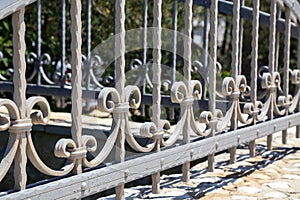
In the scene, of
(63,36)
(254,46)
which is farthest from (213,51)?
(63,36)

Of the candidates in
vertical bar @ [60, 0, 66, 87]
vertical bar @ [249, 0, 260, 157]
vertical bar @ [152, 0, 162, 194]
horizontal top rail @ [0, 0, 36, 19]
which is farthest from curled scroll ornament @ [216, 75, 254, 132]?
vertical bar @ [60, 0, 66, 87]

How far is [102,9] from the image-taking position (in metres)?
8.07

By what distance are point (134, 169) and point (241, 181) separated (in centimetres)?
97

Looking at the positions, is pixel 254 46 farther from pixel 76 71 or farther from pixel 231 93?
pixel 76 71

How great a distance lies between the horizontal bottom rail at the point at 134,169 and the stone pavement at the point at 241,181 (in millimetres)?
198

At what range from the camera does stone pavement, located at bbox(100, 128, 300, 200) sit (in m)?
3.02

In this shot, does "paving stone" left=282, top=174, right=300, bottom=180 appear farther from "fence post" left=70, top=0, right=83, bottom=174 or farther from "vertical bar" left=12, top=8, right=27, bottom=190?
"vertical bar" left=12, top=8, right=27, bottom=190

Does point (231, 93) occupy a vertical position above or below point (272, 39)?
below

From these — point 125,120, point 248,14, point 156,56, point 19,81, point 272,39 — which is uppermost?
point 248,14

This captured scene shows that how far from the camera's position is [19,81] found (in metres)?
2.03

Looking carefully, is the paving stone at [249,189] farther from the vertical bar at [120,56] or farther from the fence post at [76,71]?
the fence post at [76,71]

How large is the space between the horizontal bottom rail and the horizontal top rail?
0.60 m

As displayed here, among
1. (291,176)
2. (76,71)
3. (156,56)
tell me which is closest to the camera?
(76,71)

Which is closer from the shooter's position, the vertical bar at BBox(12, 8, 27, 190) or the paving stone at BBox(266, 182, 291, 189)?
the vertical bar at BBox(12, 8, 27, 190)
